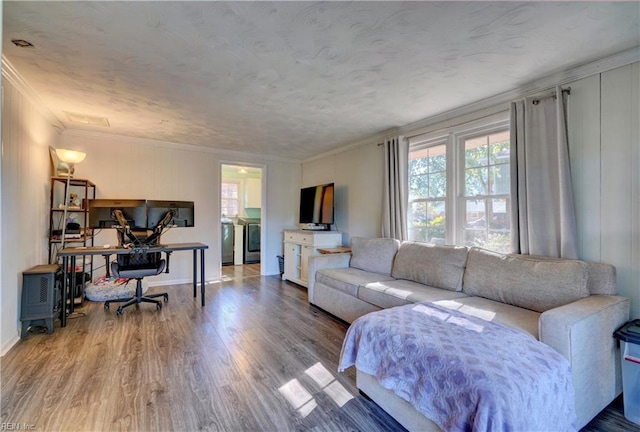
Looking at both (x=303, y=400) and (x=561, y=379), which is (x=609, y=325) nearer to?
(x=561, y=379)

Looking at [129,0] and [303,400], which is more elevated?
[129,0]

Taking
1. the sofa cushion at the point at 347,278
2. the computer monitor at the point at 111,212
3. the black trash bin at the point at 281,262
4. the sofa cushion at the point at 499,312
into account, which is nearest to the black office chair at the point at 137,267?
the computer monitor at the point at 111,212

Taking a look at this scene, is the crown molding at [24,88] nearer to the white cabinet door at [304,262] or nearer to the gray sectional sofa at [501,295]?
the gray sectional sofa at [501,295]

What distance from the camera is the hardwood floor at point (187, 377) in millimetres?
1663

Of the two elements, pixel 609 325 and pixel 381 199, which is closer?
pixel 609 325

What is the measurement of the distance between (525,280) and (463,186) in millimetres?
1247

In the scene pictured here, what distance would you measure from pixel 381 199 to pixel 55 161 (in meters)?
4.13

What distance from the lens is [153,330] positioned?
9.54 ft

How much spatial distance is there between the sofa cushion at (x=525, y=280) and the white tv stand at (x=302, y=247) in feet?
7.47

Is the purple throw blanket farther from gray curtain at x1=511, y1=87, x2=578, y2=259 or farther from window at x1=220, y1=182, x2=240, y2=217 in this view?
window at x1=220, y1=182, x2=240, y2=217

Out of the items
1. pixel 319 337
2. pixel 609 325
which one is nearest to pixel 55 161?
pixel 319 337

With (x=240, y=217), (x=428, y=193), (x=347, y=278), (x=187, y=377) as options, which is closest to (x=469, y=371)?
(x=187, y=377)

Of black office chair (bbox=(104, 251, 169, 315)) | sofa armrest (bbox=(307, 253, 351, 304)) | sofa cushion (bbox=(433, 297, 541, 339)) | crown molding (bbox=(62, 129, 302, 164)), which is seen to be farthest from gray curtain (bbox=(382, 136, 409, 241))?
black office chair (bbox=(104, 251, 169, 315))

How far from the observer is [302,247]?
4.77 metres
